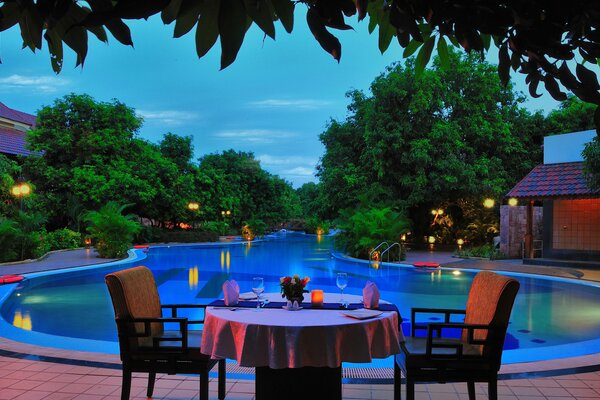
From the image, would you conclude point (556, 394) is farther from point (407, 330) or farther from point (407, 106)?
point (407, 106)

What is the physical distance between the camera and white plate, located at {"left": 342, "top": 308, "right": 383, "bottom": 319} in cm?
347

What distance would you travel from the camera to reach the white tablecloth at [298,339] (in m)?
3.17

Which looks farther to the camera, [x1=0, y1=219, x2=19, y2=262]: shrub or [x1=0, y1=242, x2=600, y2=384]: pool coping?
Answer: [x1=0, y1=219, x2=19, y2=262]: shrub

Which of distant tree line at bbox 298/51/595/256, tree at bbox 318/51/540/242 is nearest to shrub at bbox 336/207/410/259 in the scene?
distant tree line at bbox 298/51/595/256

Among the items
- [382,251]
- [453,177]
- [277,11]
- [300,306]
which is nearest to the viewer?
[277,11]

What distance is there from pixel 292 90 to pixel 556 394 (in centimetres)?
11399

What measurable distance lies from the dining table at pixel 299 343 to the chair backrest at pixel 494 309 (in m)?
0.67

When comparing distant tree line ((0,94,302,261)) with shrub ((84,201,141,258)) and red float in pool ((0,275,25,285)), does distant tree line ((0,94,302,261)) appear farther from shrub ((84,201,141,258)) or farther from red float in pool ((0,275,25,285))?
red float in pool ((0,275,25,285))

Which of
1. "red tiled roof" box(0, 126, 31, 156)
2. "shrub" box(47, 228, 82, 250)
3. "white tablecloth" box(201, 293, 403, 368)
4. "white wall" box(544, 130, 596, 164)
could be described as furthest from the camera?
"red tiled roof" box(0, 126, 31, 156)

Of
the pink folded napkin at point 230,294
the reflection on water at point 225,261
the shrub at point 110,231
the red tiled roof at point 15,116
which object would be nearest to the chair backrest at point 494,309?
the pink folded napkin at point 230,294

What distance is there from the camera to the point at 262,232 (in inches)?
1404

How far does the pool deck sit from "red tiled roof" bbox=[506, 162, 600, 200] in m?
10.7

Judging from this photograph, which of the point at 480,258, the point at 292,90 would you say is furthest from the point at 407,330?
the point at 292,90

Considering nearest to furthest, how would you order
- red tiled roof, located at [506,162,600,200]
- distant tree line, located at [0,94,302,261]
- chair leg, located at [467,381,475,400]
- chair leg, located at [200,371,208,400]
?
1. chair leg, located at [200,371,208,400]
2. chair leg, located at [467,381,475,400]
3. red tiled roof, located at [506,162,600,200]
4. distant tree line, located at [0,94,302,261]
